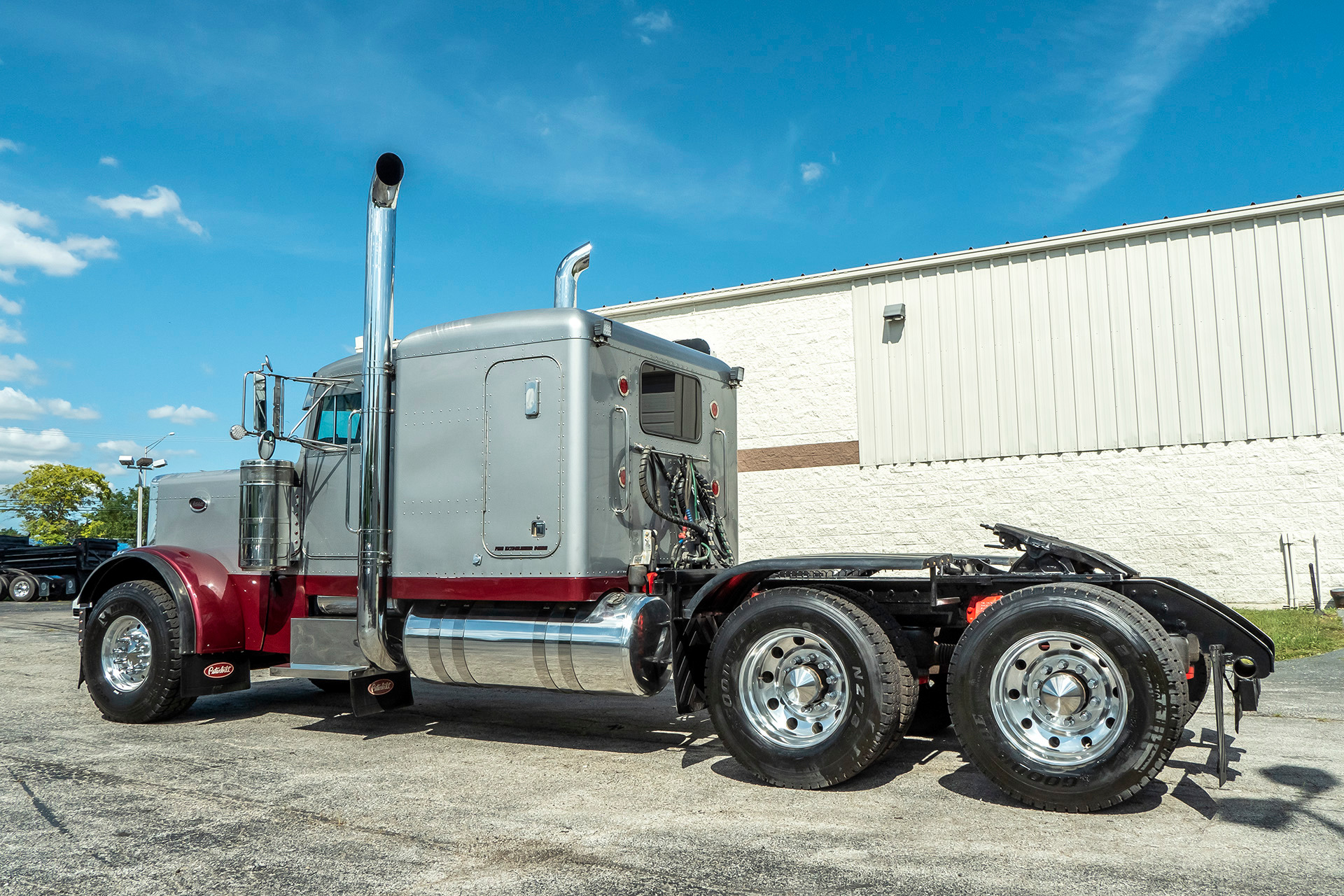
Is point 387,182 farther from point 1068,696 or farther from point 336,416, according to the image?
point 1068,696

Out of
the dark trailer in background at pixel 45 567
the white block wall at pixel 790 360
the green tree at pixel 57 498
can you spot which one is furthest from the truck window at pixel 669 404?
the green tree at pixel 57 498

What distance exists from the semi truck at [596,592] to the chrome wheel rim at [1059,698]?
0.04ft

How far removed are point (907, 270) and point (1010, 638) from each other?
576 inches

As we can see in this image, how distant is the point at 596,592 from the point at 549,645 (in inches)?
17.5

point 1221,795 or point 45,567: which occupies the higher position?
point 45,567

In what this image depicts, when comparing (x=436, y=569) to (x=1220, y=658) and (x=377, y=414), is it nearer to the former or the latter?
(x=377, y=414)

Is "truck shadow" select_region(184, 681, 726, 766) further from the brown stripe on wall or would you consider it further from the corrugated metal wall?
the corrugated metal wall

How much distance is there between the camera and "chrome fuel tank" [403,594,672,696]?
19.9ft

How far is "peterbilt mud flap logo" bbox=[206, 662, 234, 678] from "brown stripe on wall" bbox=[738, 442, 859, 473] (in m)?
12.8

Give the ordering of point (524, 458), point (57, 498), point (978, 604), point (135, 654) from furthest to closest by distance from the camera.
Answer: point (57, 498)
point (135, 654)
point (524, 458)
point (978, 604)

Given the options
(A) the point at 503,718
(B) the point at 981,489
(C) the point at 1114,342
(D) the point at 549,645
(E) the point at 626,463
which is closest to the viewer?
(D) the point at 549,645

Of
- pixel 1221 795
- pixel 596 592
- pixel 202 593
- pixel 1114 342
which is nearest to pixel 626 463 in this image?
pixel 596 592

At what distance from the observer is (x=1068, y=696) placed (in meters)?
4.80

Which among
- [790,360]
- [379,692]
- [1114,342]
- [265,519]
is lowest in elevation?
[379,692]
